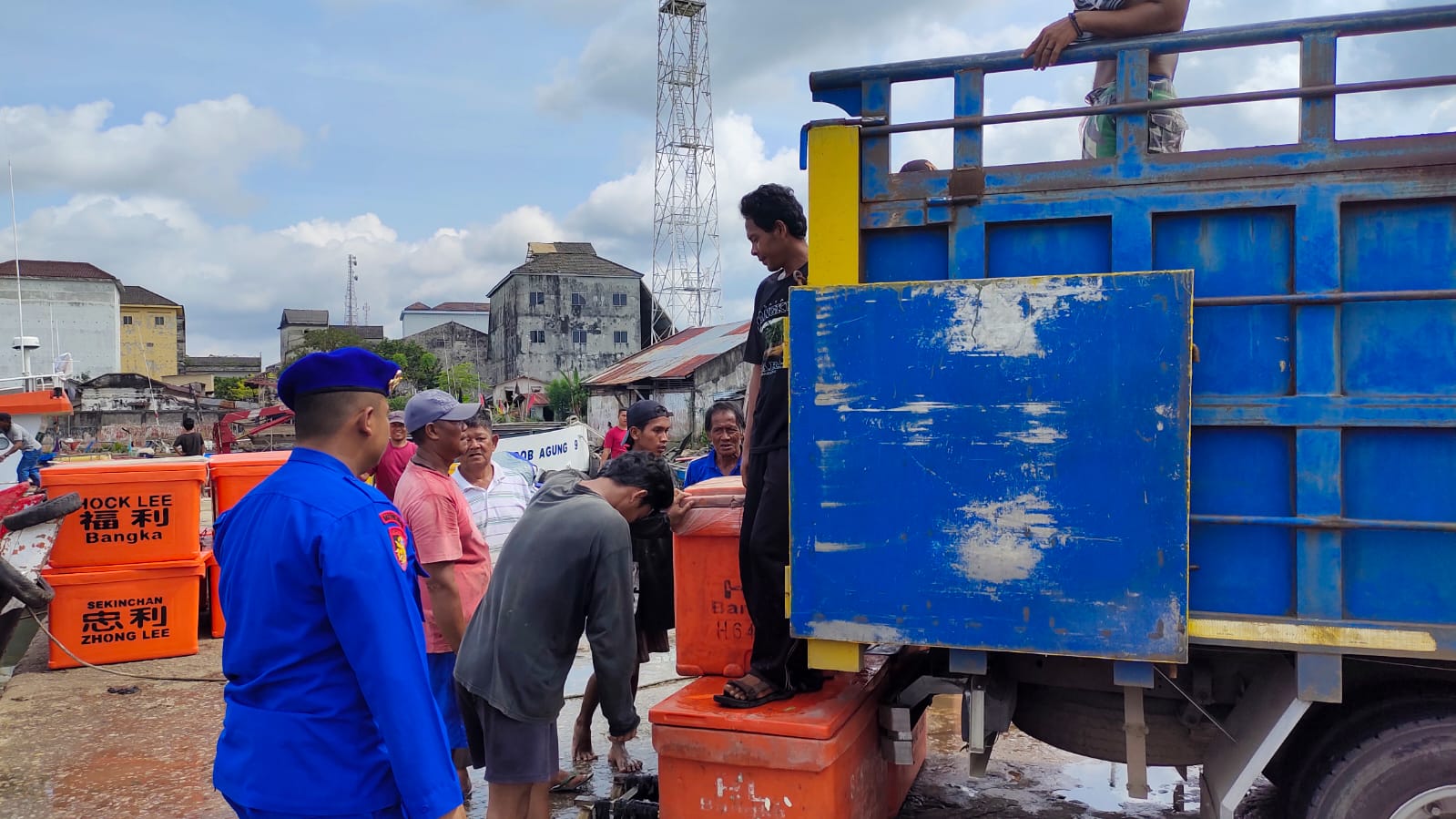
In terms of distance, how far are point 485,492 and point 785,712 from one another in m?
2.50

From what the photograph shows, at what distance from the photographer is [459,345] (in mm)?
59250

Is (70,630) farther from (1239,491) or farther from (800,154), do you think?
(1239,491)

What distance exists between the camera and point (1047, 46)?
2740 mm

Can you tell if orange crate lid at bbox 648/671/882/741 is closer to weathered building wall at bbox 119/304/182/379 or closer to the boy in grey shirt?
the boy in grey shirt

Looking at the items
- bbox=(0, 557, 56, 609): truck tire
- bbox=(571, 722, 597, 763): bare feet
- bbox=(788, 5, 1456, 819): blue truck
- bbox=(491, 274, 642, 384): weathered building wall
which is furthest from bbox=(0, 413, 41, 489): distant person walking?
bbox=(491, 274, 642, 384): weathered building wall

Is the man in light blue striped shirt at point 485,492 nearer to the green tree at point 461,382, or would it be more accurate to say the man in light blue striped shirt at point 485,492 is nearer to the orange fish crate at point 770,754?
the orange fish crate at point 770,754

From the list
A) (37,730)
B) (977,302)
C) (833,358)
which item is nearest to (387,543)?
(833,358)

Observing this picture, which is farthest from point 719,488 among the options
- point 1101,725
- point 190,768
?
point 190,768

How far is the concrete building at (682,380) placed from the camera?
25.7 meters

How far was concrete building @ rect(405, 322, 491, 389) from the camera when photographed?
58469 mm

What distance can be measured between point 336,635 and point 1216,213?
2.52 m

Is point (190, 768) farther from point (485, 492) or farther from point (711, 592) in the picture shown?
point (711, 592)

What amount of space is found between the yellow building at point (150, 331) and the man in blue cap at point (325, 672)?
233ft

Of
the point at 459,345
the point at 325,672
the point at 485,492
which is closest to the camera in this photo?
the point at 325,672
